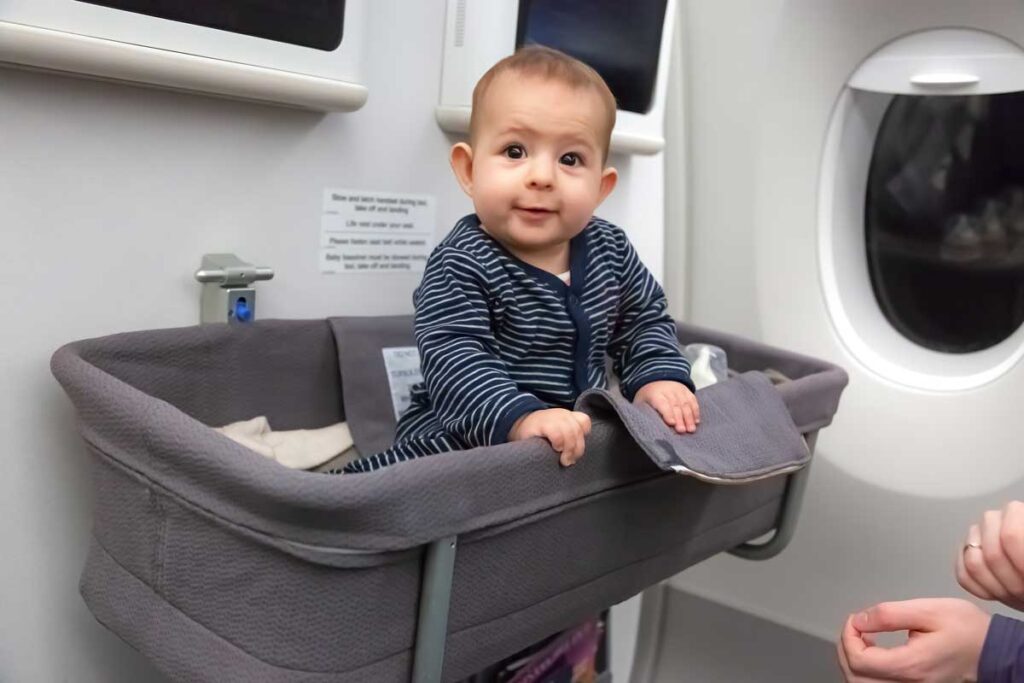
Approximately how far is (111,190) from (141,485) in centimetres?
31

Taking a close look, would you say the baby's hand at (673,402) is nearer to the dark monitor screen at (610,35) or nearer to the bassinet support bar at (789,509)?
the bassinet support bar at (789,509)

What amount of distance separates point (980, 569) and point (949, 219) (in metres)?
0.82

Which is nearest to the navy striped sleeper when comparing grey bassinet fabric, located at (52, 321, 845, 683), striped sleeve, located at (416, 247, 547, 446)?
striped sleeve, located at (416, 247, 547, 446)

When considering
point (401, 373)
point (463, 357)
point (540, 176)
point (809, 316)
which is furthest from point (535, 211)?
point (809, 316)

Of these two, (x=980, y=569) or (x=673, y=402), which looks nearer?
(x=980, y=569)

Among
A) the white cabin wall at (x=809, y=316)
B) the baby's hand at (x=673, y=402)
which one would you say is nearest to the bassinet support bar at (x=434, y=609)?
the baby's hand at (x=673, y=402)

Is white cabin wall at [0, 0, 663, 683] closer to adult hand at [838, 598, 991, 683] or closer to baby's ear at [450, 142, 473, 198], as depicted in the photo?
baby's ear at [450, 142, 473, 198]

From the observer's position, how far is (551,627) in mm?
770

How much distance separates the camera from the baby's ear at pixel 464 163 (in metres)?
0.90

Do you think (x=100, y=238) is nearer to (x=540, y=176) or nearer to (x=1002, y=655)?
(x=540, y=176)

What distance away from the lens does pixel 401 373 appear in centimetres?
104

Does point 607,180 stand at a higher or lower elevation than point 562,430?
higher

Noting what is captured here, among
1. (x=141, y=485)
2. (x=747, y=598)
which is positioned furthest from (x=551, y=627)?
(x=747, y=598)

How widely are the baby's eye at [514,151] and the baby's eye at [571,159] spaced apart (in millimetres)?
38
